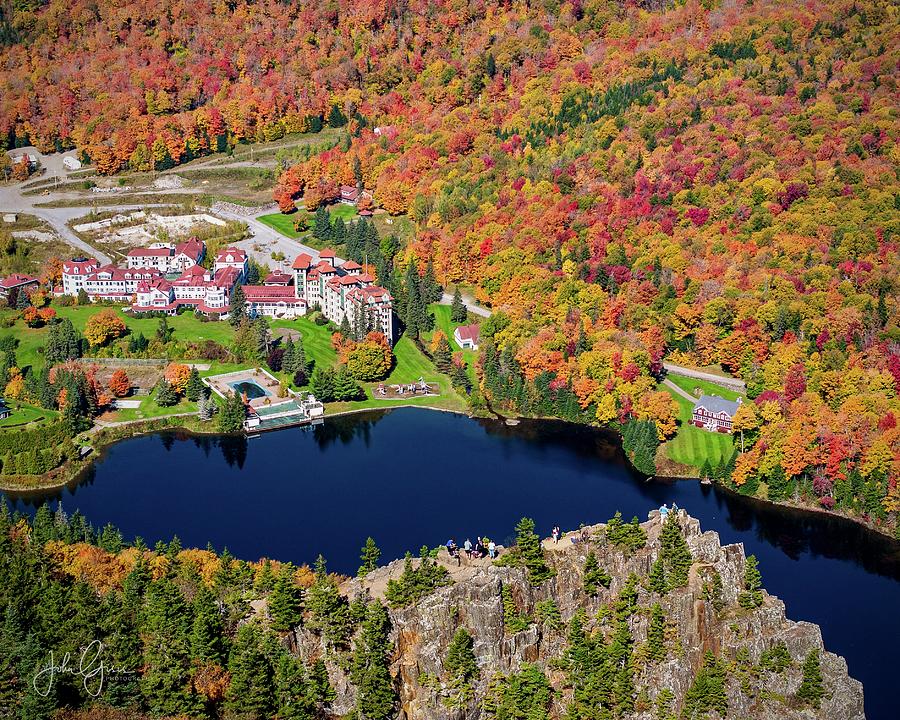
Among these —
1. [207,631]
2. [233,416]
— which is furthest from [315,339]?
[207,631]

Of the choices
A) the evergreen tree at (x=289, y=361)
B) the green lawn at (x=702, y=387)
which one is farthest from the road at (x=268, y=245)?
the green lawn at (x=702, y=387)

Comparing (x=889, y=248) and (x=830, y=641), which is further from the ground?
(x=889, y=248)

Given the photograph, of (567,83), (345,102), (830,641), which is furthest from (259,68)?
(830,641)

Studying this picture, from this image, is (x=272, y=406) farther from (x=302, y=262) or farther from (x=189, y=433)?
(x=302, y=262)

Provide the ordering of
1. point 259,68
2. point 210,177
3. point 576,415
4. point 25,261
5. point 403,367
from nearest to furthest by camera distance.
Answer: point 576,415 < point 403,367 < point 25,261 < point 210,177 < point 259,68

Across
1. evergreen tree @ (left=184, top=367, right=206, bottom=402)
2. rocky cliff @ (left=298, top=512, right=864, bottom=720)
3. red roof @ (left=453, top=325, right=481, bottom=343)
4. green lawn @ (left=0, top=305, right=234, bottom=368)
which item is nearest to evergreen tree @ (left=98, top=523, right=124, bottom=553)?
rocky cliff @ (left=298, top=512, right=864, bottom=720)

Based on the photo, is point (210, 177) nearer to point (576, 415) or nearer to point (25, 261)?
point (25, 261)

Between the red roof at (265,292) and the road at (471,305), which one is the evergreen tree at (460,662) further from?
the red roof at (265,292)
